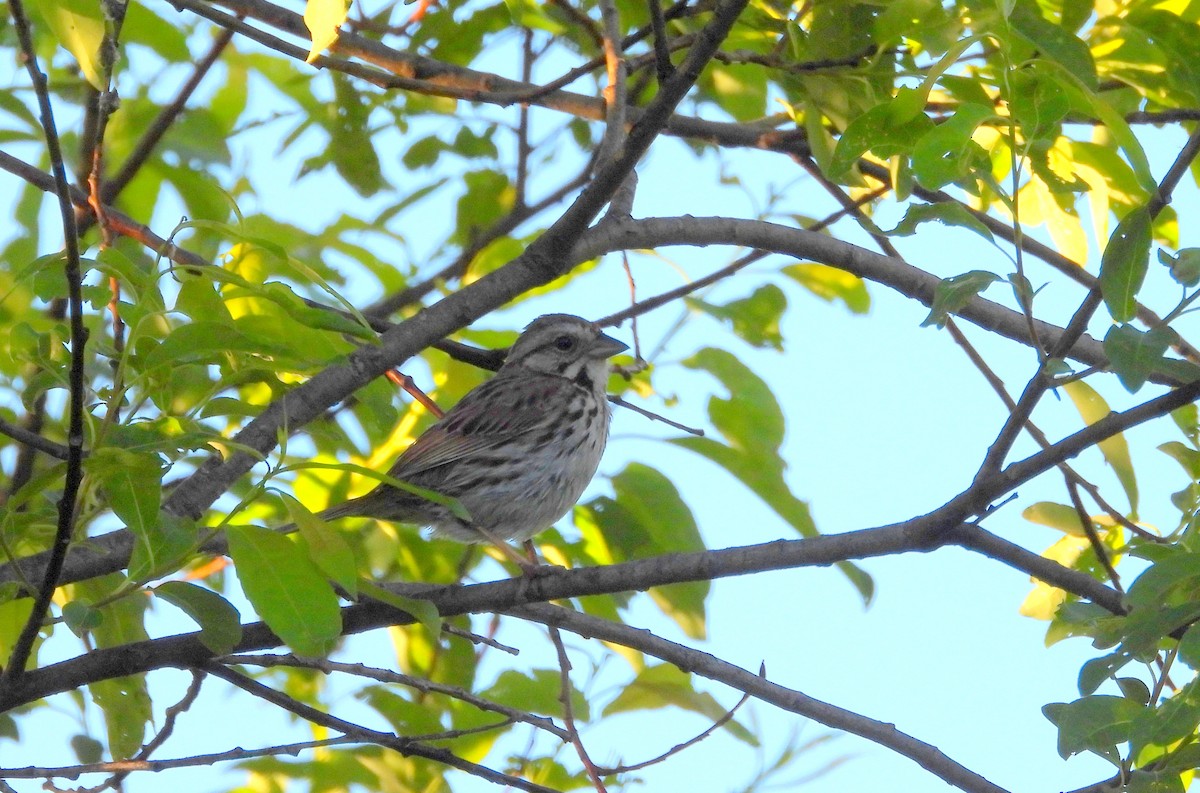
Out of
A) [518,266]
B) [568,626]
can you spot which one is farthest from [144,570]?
[518,266]

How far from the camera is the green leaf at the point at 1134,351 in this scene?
8.23 ft

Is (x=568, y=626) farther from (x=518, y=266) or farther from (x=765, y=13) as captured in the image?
(x=765, y=13)

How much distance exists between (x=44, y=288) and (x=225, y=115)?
3426 millimetres

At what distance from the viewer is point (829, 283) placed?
17.5 ft

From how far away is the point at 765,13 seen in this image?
4.36m

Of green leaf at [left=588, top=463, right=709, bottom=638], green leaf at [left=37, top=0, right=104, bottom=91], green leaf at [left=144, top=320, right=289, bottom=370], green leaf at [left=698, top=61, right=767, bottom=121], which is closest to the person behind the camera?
green leaf at [left=144, top=320, right=289, bottom=370]

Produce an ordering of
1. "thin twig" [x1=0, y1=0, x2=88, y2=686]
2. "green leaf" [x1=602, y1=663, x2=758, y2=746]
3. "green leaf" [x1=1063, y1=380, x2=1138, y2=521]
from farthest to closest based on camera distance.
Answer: "green leaf" [x1=602, y1=663, x2=758, y2=746] → "green leaf" [x1=1063, y1=380, x2=1138, y2=521] → "thin twig" [x1=0, y1=0, x2=88, y2=686]

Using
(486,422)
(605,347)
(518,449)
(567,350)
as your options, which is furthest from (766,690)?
(567,350)

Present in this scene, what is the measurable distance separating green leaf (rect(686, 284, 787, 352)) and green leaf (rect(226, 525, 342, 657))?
2.64m

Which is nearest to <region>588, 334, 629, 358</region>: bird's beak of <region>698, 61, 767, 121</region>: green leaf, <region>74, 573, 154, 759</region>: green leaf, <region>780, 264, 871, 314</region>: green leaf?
<region>780, 264, 871, 314</region>: green leaf

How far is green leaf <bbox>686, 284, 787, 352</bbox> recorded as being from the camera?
493 cm

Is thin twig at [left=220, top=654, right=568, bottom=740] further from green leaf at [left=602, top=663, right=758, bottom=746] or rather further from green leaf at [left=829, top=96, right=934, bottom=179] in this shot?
green leaf at [left=829, top=96, right=934, bottom=179]

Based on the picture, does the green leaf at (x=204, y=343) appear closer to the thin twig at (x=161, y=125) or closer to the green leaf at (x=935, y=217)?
the green leaf at (x=935, y=217)

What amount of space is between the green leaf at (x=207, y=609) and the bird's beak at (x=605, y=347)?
12.0ft
